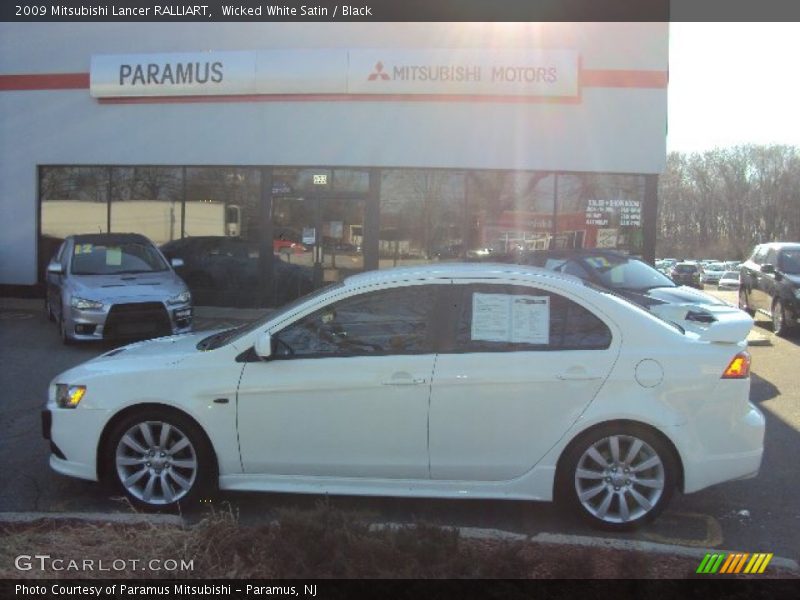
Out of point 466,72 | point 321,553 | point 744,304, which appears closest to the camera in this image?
point 321,553

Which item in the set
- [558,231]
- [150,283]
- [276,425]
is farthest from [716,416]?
[558,231]

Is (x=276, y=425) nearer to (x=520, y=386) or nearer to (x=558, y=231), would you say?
(x=520, y=386)

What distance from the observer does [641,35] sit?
537 inches

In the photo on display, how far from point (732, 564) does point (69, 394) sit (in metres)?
3.91

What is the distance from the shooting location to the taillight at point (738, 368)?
430cm

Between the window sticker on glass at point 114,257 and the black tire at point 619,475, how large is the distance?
344 inches

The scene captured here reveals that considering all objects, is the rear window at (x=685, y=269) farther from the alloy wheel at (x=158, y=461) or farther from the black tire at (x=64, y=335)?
the alloy wheel at (x=158, y=461)

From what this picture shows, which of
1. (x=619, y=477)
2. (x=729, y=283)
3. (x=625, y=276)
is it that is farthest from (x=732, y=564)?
(x=729, y=283)

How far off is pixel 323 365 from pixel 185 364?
0.86 meters

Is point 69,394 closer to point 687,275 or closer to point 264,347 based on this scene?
point 264,347

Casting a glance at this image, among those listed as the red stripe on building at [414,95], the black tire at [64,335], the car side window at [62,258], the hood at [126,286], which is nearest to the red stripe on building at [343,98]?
the red stripe on building at [414,95]

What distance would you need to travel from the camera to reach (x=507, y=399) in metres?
4.25

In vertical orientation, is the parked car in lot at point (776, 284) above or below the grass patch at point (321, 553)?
above
